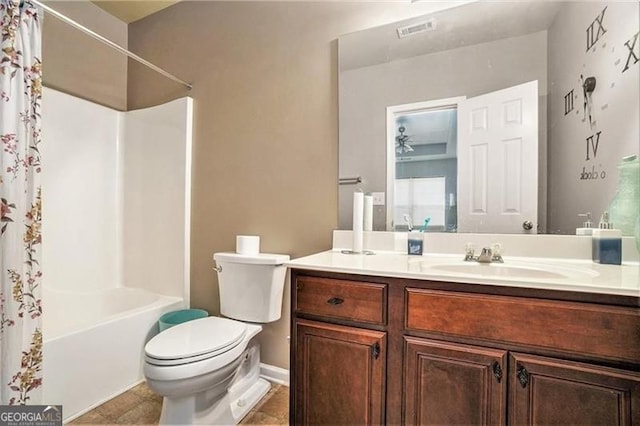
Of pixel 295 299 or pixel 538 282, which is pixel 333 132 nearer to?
pixel 295 299

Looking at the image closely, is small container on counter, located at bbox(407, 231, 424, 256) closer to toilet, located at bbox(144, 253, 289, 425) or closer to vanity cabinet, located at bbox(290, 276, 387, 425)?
vanity cabinet, located at bbox(290, 276, 387, 425)

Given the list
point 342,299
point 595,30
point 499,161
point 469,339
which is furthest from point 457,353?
point 595,30

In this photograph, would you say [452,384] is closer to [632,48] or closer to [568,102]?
[568,102]

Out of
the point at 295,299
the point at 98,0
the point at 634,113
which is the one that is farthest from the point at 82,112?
the point at 634,113

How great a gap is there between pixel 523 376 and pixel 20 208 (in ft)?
6.12

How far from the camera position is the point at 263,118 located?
1.84 meters

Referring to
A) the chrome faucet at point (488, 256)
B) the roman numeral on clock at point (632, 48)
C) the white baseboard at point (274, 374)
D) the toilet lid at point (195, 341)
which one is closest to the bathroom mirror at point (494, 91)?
the roman numeral on clock at point (632, 48)

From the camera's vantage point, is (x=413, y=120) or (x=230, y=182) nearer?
(x=413, y=120)

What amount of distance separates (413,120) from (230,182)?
3.85 feet

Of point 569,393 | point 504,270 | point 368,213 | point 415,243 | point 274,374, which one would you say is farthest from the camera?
point 274,374

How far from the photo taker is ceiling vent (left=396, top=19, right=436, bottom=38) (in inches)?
56.3

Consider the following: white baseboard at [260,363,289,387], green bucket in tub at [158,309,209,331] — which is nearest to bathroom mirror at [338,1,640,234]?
white baseboard at [260,363,289,387]

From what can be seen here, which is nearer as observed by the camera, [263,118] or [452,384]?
[452,384]

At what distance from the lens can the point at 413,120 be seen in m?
1.46
